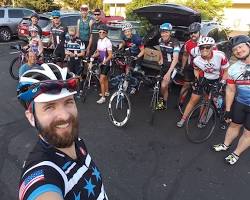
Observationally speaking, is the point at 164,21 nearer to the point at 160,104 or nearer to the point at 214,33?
the point at 214,33

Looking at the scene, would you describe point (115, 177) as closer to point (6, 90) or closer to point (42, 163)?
point (42, 163)

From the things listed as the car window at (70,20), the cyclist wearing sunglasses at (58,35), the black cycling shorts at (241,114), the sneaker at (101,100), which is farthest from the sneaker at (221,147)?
the car window at (70,20)

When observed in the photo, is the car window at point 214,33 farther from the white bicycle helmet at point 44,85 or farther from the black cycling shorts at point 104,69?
the white bicycle helmet at point 44,85

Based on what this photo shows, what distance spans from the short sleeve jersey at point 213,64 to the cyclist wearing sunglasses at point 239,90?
27.3 inches

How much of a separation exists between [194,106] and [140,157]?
1687mm

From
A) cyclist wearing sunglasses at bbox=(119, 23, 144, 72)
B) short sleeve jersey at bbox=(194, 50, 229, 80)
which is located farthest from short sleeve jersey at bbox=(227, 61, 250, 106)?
cyclist wearing sunglasses at bbox=(119, 23, 144, 72)

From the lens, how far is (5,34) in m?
16.5

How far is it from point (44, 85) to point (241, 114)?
3.97 m

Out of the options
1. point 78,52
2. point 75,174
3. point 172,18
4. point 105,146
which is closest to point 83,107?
point 78,52

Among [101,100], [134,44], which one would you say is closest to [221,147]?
[101,100]

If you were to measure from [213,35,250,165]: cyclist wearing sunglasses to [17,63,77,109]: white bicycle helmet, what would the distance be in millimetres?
3504

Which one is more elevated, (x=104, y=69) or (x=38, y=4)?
(x=38, y=4)

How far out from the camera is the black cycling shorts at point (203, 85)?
5.77m

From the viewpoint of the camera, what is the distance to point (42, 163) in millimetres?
1510
